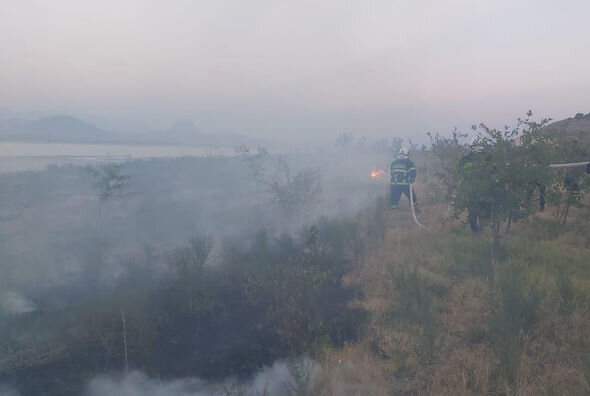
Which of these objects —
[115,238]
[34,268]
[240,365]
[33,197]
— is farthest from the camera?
[33,197]

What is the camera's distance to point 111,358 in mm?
4965

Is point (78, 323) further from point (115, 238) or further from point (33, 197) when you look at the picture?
point (33, 197)

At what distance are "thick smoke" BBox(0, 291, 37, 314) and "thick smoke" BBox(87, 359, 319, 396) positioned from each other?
7.64 ft

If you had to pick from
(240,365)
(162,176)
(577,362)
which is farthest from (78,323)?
(162,176)

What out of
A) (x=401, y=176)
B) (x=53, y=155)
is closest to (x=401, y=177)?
(x=401, y=176)

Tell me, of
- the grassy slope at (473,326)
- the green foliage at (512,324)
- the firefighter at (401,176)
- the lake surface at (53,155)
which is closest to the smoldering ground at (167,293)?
the grassy slope at (473,326)

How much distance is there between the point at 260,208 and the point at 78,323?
8.88 meters

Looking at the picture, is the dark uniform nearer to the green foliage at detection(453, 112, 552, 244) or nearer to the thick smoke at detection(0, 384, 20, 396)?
the green foliage at detection(453, 112, 552, 244)

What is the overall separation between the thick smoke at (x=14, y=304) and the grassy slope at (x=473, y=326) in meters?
4.40

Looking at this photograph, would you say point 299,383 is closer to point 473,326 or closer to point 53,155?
point 473,326

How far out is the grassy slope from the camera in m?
4.04

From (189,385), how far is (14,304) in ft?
11.7

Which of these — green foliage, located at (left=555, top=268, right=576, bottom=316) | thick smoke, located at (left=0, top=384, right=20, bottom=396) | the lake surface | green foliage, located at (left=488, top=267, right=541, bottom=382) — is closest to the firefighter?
green foliage, located at (left=555, top=268, right=576, bottom=316)

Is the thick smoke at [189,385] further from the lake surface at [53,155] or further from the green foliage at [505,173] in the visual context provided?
the lake surface at [53,155]
